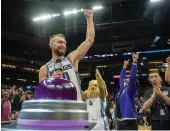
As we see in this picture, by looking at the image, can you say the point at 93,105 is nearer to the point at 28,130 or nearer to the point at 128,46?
the point at 28,130

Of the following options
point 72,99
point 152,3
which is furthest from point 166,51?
point 72,99

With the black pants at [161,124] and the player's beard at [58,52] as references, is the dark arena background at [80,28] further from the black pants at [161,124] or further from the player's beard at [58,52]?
the player's beard at [58,52]

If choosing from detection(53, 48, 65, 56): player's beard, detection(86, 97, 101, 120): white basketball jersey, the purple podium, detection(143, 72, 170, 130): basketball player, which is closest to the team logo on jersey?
detection(53, 48, 65, 56): player's beard

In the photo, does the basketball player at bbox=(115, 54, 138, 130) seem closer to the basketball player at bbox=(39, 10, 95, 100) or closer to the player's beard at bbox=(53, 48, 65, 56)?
the basketball player at bbox=(39, 10, 95, 100)

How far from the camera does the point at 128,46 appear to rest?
11430mm

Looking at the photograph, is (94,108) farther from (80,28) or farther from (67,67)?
(80,28)

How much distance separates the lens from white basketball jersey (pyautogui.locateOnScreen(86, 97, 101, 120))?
6.75ft

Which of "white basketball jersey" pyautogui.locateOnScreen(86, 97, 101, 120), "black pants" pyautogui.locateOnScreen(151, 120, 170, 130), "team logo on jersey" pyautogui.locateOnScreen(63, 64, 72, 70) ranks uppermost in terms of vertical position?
"team logo on jersey" pyautogui.locateOnScreen(63, 64, 72, 70)

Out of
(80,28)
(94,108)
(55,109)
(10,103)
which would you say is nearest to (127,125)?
(94,108)

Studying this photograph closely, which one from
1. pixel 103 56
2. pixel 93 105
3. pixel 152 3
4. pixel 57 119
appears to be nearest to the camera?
pixel 57 119

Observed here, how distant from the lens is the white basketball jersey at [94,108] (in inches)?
81.0

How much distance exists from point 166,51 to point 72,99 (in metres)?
12.7

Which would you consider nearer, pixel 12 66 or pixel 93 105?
pixel 93 105

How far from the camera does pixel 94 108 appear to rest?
7.00ft
